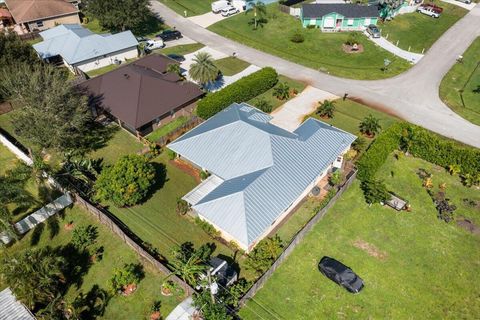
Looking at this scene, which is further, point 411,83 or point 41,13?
point 41,13

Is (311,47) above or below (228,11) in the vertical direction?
below

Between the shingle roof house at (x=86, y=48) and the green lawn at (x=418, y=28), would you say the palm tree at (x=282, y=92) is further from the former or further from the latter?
the green lawn at (x=418, y=28)

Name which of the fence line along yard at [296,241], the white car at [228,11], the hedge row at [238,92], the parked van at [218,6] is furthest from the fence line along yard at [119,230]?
the parked van at [218,6]

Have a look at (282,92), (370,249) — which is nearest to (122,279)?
(370,249)

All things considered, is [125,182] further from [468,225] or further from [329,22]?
[329,22]

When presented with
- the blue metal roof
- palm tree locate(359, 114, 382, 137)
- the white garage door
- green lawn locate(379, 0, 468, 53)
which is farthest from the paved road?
the white garage door
